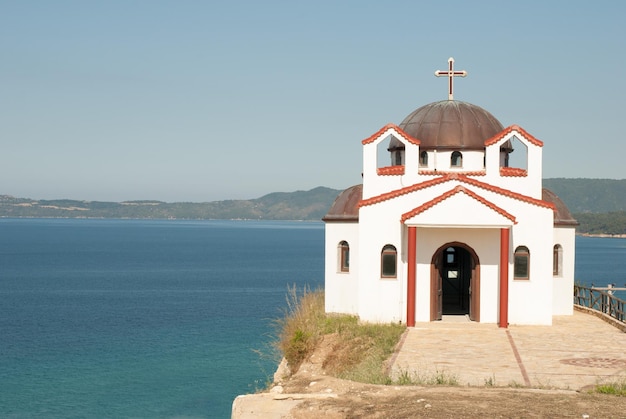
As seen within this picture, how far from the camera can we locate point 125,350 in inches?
1507

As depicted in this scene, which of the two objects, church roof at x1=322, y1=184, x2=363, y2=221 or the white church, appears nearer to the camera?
the white church

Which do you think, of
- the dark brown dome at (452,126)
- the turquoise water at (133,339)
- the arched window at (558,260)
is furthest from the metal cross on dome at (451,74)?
the turquoise water at (133,339)

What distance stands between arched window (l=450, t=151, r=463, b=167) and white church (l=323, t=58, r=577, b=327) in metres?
0.03

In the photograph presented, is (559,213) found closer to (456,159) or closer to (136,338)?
(456,159)

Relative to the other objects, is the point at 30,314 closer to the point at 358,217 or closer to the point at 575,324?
the point at 358,217

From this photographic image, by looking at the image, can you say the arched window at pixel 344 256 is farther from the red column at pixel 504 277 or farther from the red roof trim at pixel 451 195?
the red column at pixel 504 277

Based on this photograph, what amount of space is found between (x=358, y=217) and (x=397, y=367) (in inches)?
375

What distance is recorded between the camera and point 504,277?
24.6 metres

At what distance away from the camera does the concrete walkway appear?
54.5 ft

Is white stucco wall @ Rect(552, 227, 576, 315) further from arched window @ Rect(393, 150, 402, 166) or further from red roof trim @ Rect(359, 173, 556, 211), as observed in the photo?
arched window @ Rect(393, 150, 402, 166)

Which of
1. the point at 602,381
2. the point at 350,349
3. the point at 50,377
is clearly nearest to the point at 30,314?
the point at 50,377

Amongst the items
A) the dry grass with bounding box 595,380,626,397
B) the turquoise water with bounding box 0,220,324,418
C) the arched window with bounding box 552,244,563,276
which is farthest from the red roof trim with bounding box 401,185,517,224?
the turquoise water with bounding box 0,220,324,418

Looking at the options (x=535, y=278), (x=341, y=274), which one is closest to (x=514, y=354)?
(x=535, y=278)

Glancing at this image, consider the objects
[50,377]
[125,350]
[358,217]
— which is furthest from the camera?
[125,350]
